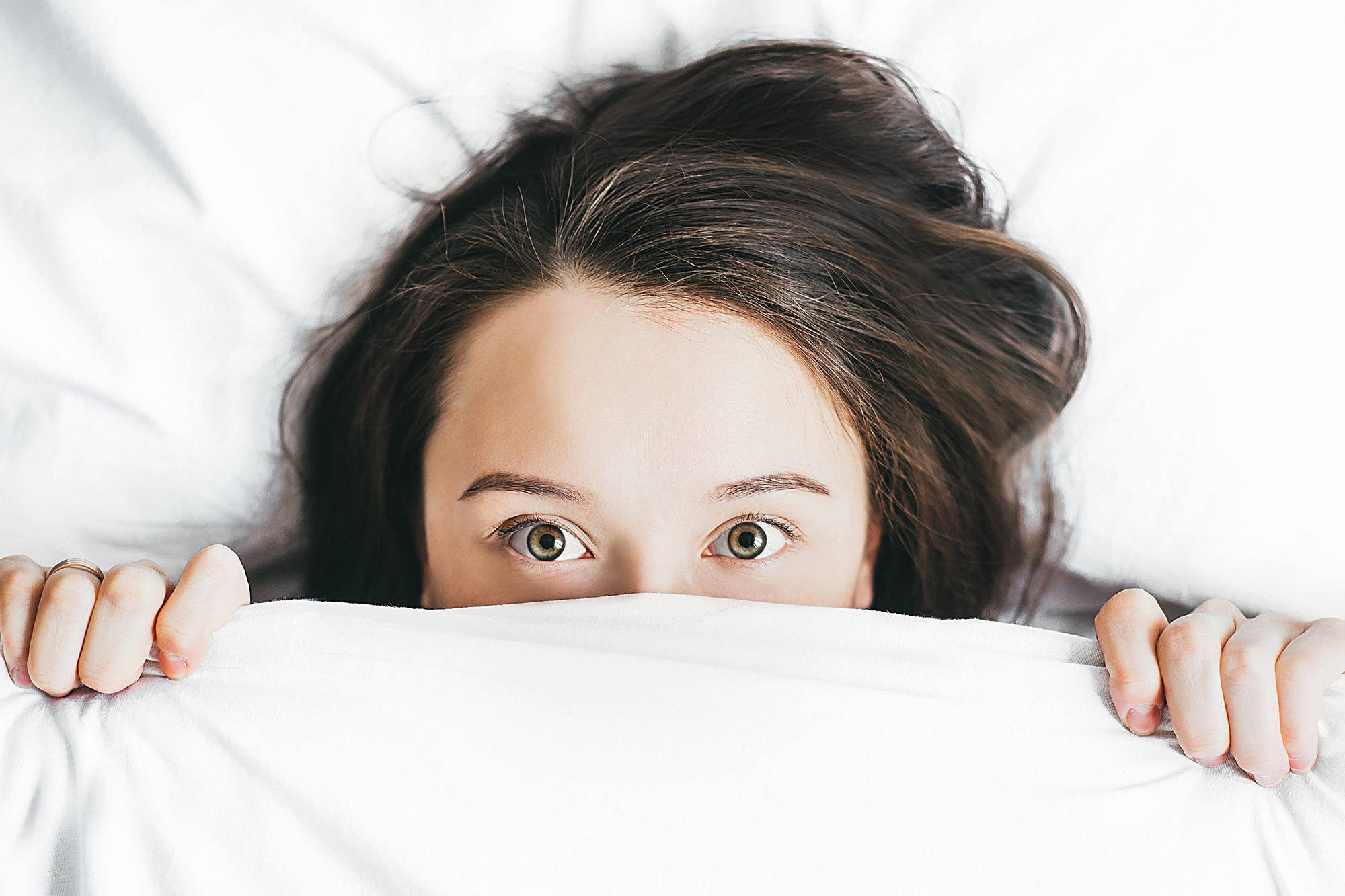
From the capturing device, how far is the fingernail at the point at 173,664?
602 millimetres

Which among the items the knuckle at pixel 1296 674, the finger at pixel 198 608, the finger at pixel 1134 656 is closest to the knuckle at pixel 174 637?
the finger at pixel 198 608

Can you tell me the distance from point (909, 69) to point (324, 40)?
558 mm

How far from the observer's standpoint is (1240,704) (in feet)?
1.98

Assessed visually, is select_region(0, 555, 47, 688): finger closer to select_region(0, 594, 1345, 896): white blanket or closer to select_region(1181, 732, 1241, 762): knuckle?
select_region(0, 594, 1345, 896): white blanket

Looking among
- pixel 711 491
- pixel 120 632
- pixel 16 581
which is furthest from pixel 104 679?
pixel 711 491

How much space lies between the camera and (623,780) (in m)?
0.56

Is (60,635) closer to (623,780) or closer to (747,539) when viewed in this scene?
(623,780)

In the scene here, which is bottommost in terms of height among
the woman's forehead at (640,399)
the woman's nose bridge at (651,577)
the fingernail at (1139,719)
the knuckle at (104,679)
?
the woman's nose bridge at (651,577)

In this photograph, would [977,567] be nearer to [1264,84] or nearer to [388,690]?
[1264,84]

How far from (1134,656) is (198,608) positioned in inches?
22.6

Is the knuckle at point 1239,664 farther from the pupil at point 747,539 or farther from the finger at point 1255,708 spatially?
the pupil at point 747,539

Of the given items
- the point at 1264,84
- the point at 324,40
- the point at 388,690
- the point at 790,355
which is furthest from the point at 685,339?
the point at 1264,84

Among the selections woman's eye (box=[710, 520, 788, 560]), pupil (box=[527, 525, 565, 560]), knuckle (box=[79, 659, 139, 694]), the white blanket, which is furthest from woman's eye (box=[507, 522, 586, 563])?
knuckle (box=[79, 659, 139, 694])

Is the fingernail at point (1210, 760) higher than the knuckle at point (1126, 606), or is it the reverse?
the knuckle at point (1126, 606)
